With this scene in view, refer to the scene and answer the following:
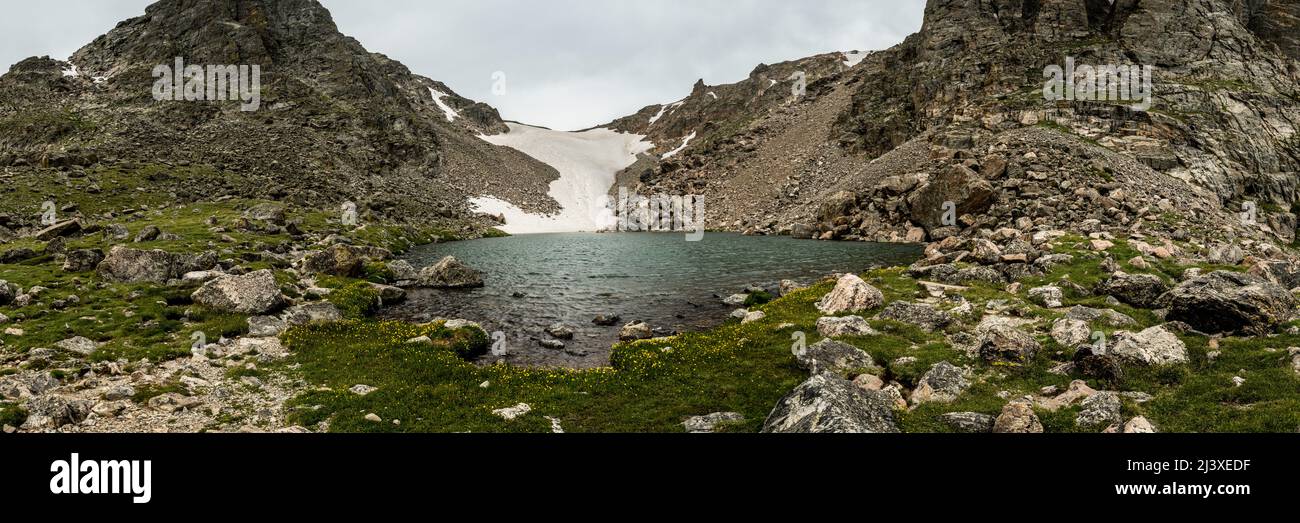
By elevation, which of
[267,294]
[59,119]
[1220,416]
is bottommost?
[1220,416]

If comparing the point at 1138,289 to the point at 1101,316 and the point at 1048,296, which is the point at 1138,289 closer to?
the point at 1048,296

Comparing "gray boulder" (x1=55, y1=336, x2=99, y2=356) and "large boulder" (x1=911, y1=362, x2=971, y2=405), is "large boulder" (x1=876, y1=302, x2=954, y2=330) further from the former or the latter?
"gray boulder" (x1=55, y1=336, x2=99, y2=356)

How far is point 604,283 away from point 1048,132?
7301 cm

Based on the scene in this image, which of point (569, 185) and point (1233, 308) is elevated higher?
point (569, 185)

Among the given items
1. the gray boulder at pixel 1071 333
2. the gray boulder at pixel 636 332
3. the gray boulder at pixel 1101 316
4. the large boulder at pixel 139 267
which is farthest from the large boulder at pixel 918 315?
the large boulder at pixel 139 267

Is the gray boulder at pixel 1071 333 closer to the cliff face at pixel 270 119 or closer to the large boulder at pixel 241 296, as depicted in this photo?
the large boulder at pixel 241 296

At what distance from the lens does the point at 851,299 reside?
2650cm

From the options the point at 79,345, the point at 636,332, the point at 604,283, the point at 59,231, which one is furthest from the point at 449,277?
the point at 59,231

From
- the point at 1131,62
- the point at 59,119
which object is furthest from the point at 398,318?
the point at 1131,62

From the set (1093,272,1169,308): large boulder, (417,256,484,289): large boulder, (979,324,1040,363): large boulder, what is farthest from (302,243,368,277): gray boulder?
(1093,272,1169,308): large boulder

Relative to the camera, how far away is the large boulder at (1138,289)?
22.5 m
